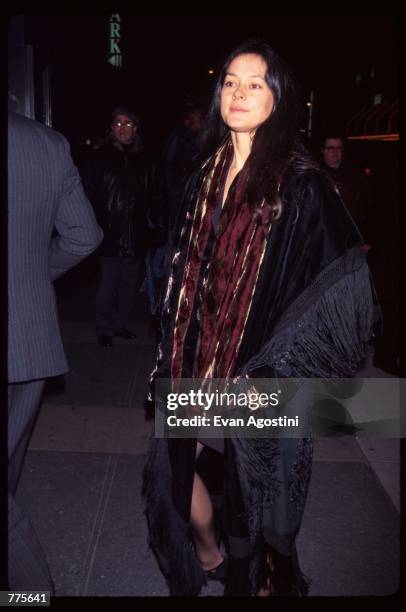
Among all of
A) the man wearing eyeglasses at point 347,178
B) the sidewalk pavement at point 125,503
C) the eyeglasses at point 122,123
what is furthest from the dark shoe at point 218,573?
the eyeglasses at point 122,123

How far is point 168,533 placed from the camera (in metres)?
2.68

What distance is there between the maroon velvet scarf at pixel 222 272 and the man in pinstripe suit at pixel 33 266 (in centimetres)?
45

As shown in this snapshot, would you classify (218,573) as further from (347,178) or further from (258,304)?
(347,178)

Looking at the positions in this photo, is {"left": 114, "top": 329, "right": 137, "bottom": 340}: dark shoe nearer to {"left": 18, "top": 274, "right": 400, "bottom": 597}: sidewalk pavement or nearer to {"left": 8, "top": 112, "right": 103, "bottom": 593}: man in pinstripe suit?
{"left": 18, "top": 274, "right": 400, "bottom": 597}: sidewalk pavement

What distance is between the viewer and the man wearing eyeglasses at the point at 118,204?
6.08 metres

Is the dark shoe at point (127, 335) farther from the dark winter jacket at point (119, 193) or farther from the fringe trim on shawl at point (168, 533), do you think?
the fringe trim on shawl at point (168, 533)

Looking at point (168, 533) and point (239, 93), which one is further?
point (168, 533)

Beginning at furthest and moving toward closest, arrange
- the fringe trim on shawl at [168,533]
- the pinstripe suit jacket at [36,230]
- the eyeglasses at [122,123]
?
the eyeglasses at [122,123]
the fringe trim on shawl at [168,533]
the pinstripe suit jacket at [36,230]

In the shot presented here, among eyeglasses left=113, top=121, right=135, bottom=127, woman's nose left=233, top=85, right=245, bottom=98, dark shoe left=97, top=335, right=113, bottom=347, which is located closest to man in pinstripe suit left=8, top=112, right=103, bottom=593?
woman's nose left=233, top=85, right=245, bottom=98

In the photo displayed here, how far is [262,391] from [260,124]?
999 mm

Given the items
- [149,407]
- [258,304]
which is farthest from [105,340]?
[258,304]

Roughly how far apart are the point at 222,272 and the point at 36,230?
2.38 feet

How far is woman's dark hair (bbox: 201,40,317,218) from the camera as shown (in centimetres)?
242

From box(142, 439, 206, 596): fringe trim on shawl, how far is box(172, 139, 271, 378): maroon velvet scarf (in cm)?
41
